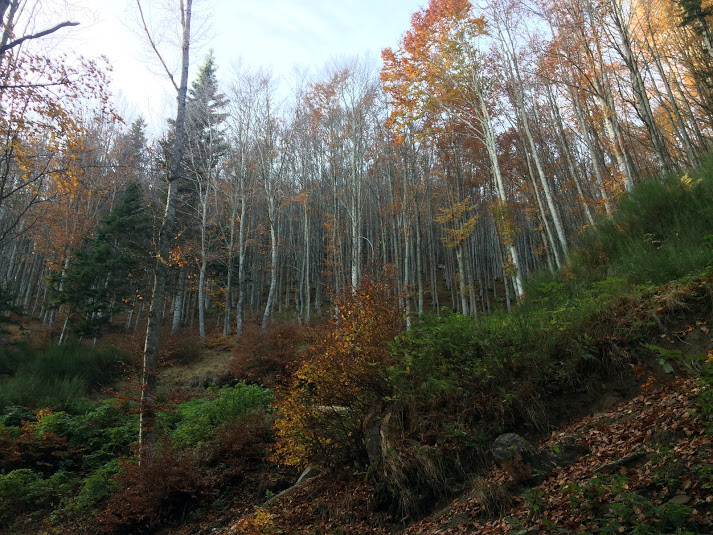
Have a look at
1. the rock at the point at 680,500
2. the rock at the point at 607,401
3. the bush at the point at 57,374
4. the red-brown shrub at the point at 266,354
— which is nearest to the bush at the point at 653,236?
the rock at the point at 607,401

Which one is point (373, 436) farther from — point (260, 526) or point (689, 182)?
point (689, 182)

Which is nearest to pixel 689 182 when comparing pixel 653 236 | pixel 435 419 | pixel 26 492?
pixel 653 236

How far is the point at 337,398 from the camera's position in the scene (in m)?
5.64

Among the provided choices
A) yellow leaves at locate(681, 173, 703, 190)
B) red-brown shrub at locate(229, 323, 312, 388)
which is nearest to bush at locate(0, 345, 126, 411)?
red-brown shrub at locate(229, 323, 312, 388)

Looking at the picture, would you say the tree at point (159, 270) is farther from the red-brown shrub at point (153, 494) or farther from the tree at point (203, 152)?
the tree at point (203, 152)

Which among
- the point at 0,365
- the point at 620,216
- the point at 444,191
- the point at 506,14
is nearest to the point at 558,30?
the point at 506,14

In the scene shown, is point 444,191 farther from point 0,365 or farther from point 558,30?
point 0,365

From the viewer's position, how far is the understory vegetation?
3609 mm

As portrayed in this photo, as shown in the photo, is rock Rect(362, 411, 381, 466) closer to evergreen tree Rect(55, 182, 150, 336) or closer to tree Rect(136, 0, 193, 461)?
tree Rect(136, 0, 193, 461)

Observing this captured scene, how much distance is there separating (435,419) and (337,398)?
1.47 meters

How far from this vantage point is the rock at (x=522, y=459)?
3.69 metres

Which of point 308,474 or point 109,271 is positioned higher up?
point 109,271

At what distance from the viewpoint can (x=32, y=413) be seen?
8.80 meters

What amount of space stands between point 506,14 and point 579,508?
13852 millimetres
